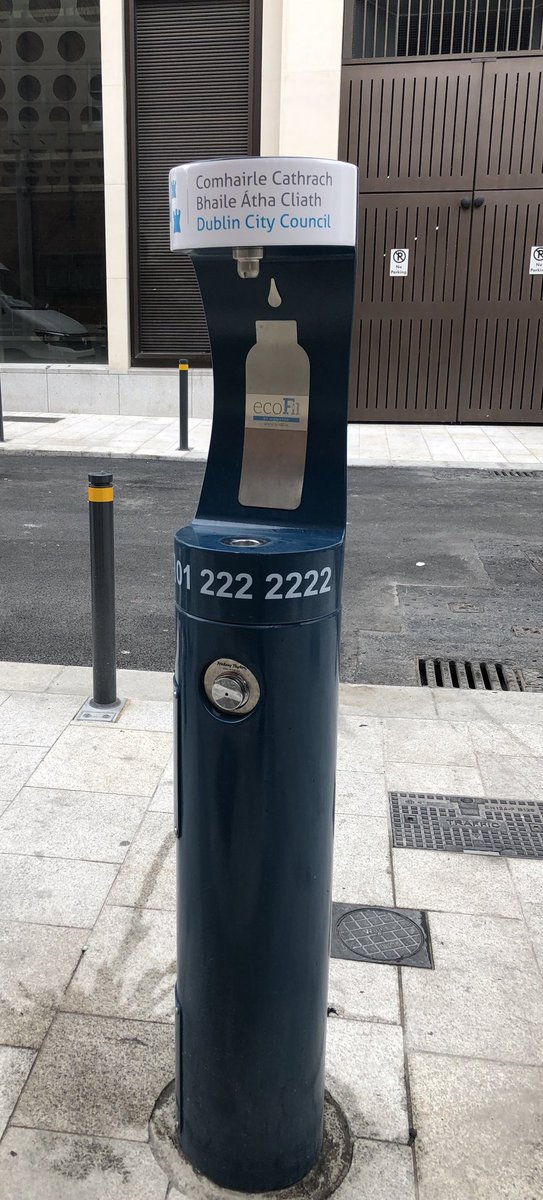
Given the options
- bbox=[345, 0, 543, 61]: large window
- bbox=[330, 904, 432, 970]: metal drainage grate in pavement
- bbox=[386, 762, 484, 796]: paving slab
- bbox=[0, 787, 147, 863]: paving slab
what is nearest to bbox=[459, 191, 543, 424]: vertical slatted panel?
bbox=[345, 0, 543, 61]: large window

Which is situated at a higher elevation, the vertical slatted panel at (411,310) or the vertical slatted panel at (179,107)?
Answer: the vertical slatted panel at (179,107)

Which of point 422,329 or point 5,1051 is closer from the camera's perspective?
point 5,1051

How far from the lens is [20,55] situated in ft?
51.3

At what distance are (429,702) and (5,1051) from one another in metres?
2.96

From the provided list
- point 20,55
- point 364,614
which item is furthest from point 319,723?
point 20,55

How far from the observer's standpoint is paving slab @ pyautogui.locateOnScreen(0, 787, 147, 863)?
374 cm

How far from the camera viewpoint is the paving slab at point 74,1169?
2342 mm

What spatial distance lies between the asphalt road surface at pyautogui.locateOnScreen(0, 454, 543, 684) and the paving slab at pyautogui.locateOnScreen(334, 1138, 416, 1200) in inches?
127

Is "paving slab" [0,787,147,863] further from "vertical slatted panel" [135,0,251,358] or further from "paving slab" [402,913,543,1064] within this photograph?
"vertical slatted panel" [135,0,251,358]

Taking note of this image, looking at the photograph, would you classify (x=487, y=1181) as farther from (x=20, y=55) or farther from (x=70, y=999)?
(x=20, y=55)

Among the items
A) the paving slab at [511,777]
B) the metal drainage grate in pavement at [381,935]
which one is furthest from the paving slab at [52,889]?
the paving slab at [511,777]

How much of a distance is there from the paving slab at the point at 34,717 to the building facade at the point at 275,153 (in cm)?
1113

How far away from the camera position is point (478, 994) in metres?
3.02

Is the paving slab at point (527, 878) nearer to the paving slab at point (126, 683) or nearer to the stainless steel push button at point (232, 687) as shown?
the stainless steel push button at point (232, 687)
